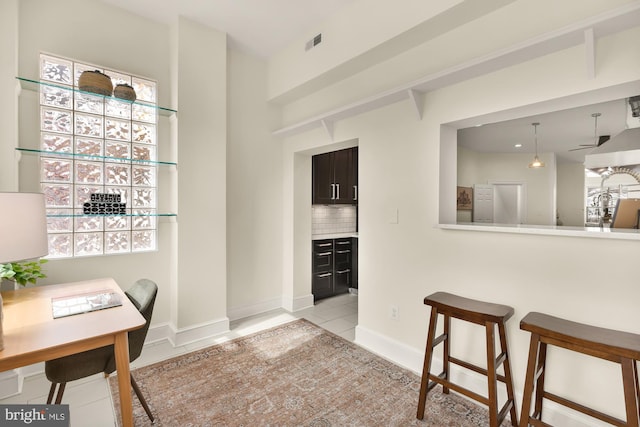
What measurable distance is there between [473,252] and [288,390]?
165cm

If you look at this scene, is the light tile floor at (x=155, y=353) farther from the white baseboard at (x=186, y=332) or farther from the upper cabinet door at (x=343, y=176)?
the upper cabinet door at (x=343, y=176)

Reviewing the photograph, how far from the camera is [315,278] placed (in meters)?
4.16

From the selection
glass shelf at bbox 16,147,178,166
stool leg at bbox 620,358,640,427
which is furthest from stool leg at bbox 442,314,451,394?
glass shelf at bbox 16,147,178,166

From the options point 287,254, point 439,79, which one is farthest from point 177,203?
point 439,79

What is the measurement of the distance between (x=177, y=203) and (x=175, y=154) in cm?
47

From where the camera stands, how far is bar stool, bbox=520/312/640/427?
125 centimetres

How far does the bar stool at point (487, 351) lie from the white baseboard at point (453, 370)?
0.48 ft

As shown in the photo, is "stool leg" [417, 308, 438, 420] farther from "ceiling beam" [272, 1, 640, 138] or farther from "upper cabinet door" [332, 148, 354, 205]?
"upper cabinet door" [332, 148, 354, 205]

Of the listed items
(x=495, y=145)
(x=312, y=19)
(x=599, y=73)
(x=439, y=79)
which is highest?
(x=312, y=19)

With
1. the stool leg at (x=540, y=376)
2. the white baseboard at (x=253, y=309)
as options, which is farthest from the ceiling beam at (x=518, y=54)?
the white baseboard at (x=253, y=309)

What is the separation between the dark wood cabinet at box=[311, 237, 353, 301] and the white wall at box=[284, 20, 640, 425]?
1.36 meters

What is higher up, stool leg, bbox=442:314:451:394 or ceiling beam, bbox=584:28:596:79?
ceiling beam, bbox=584:28:596:79

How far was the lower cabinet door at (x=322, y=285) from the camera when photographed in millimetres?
4148

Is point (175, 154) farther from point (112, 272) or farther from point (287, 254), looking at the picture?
point (287, 254)
